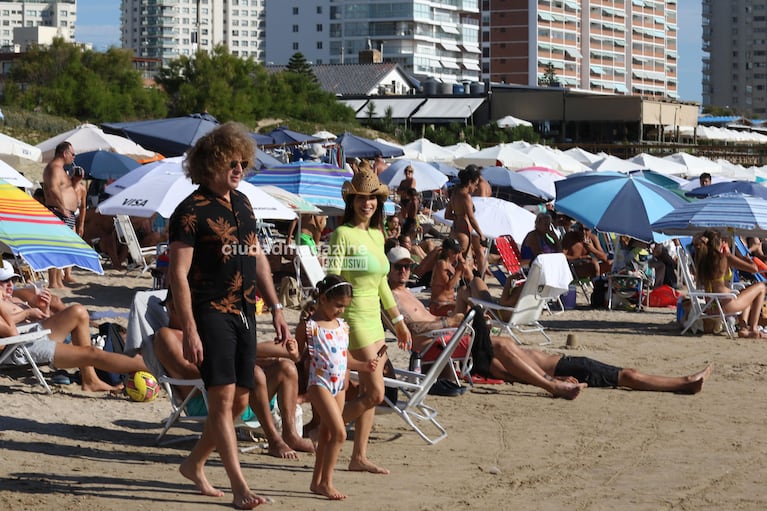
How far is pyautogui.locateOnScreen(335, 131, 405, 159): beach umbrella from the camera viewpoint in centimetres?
2389

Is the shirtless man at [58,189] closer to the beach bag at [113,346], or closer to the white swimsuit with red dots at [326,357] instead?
the beach bag at [113,346]

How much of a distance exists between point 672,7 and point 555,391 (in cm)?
13688

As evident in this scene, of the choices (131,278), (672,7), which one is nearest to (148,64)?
(672,7)

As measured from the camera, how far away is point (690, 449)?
269 inches

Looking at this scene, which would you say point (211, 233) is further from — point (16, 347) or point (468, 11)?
point (468, 11)

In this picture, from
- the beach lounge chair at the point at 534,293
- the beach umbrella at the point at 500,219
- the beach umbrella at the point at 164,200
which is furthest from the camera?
the beach umbrella at the point at 500,219

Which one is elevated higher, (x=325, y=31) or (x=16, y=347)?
(x=325, y=31)

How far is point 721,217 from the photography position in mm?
12070

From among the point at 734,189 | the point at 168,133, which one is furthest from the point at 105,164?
the point at 734,189

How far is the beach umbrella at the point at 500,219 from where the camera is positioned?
14.7 metres

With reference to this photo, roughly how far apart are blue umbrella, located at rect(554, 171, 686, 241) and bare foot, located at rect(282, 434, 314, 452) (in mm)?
7570

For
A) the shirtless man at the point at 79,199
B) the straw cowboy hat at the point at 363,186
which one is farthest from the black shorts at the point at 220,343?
the shirtless man at the point at 79,199

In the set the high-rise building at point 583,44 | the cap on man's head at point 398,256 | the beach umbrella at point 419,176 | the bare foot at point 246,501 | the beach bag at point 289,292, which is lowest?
the bare foot at point 246,501

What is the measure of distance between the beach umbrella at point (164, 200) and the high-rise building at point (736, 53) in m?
184
